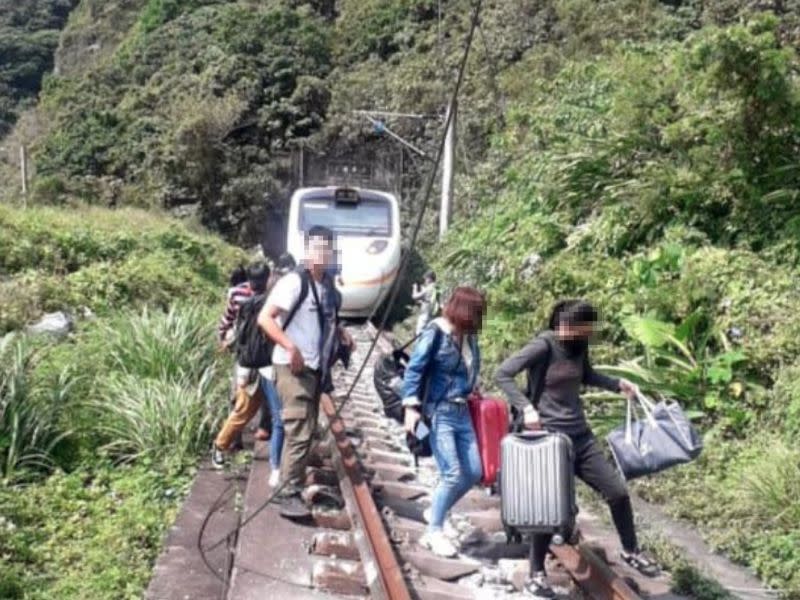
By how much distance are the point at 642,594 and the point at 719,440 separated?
3.26 metres

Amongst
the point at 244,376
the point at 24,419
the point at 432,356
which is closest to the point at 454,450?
the point at 432,356

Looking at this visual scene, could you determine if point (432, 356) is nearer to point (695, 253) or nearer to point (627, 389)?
point (627, 389)

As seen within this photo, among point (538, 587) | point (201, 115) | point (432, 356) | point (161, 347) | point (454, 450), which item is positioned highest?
point (201, 115)

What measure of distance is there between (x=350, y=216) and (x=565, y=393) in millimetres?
14057

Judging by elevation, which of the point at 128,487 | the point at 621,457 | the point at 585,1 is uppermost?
the point at 585,1

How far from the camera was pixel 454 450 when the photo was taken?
545 centimetres

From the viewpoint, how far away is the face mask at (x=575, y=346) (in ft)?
17.3

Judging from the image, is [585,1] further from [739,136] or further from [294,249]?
[739,136]

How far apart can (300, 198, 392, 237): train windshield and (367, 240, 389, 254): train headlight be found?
0.91 ft

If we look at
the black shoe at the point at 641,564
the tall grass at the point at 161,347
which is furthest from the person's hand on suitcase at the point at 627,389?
the tall grass at the point at 161,347

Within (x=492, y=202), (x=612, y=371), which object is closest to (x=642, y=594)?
(x=612, y=371)

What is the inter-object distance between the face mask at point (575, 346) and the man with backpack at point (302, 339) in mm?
1473

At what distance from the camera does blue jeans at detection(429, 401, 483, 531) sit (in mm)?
5434

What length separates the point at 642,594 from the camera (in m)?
5.33
